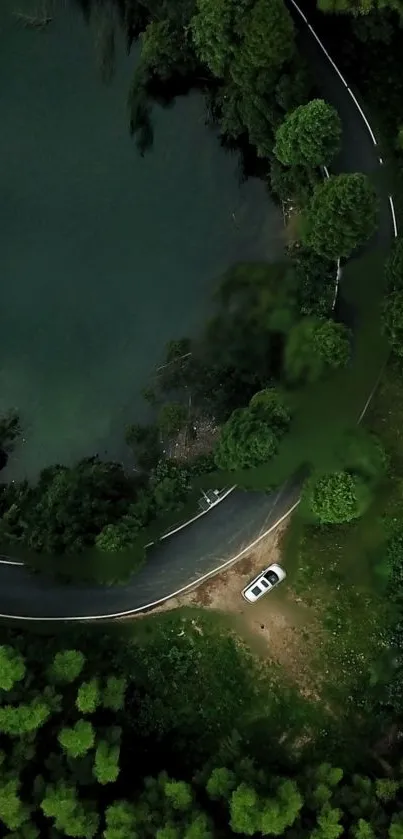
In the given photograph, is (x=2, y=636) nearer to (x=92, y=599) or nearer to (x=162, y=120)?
(x=92, y=599)

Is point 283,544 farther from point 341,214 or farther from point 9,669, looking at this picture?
point 341,214

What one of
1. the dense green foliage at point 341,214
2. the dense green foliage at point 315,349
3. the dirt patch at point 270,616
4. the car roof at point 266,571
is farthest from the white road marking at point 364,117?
the car roof at point 266,571

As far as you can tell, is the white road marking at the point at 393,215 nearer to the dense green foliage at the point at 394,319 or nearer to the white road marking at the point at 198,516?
the dense green foliage at the point at 394,319

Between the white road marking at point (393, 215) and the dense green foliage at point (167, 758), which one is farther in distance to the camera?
the white road marking at point (393, 215)

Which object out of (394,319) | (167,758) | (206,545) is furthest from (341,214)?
(167,758)

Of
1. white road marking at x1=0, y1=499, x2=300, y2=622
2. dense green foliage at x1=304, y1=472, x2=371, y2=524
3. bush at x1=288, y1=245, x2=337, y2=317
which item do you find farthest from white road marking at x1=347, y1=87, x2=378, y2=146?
white road marking at x1=0, y1=499, x2=300, y2=622

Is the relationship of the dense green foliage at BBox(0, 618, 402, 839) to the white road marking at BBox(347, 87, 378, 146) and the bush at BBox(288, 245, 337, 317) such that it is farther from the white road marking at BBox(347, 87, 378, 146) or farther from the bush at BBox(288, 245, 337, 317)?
the white road marking at BBox(347, 87, 378, 146)

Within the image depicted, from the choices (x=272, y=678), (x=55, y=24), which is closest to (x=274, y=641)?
(x=272, y=678)
